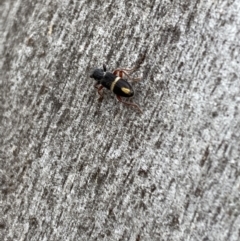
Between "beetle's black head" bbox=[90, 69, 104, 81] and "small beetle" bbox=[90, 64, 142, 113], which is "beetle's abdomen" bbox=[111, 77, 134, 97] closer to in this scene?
"small beetle" bbox=[90, 64, 142, 113]

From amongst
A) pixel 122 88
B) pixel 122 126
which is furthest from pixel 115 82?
pixel 122 126

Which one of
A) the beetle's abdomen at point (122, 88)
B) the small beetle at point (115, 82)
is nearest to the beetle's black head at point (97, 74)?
the small beetle at point (115, 82)

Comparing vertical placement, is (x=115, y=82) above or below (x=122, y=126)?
above

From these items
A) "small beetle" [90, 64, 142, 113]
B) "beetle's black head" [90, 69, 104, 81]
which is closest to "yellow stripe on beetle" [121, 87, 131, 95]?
"small beetle" [90, 64, 142, 113]

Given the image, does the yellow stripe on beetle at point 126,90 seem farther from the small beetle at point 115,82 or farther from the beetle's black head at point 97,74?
the beetle's black head at point 97,74

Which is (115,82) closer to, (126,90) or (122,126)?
(126,90)

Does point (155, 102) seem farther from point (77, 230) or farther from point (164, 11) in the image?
point (77, 230)
